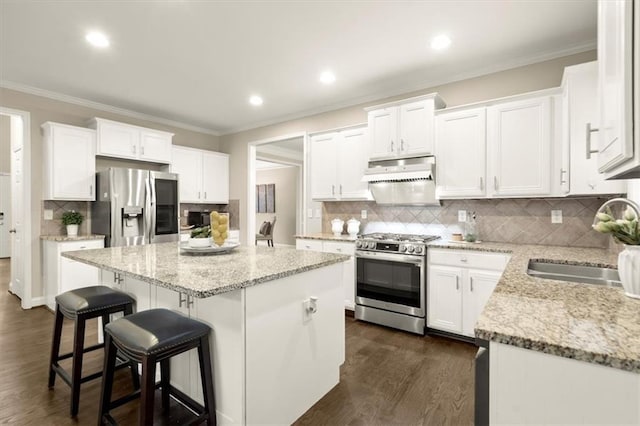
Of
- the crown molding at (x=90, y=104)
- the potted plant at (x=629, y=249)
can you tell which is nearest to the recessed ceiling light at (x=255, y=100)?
the crown molding at (x=90, y=104)

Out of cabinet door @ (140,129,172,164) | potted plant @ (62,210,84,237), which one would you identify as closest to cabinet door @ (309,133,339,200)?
cabinet door @ (140,129,172,164)

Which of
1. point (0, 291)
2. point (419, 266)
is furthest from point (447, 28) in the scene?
point (0, 291)

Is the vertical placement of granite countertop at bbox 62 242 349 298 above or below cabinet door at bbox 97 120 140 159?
below

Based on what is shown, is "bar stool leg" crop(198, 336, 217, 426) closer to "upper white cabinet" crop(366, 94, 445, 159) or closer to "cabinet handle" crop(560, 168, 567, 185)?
"upper white cabinet" crop(366, 94, 445, 159)

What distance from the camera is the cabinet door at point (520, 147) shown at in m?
2.77

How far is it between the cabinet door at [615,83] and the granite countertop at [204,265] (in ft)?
4.51

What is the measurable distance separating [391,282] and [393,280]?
0.03 m

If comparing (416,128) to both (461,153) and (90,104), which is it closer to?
(461,153)

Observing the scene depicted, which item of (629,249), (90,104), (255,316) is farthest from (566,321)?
(90,104)

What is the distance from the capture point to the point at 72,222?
3.96 meters

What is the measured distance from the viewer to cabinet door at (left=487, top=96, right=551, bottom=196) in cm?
277

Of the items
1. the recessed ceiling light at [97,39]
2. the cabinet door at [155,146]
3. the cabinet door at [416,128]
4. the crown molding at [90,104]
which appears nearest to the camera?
the recessed ceiling light at [97,39]

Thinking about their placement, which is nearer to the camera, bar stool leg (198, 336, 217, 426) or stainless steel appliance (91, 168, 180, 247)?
bar stool leg (198, 336, 217, 426)

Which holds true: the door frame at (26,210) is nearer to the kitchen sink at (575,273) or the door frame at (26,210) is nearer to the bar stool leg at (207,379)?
the bar stool leg at (207,379)
